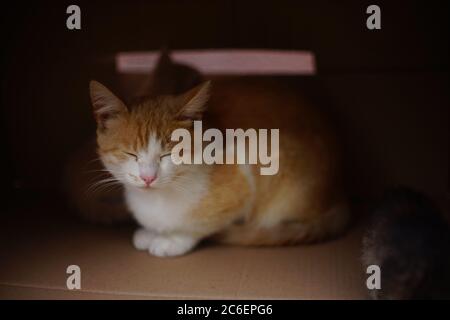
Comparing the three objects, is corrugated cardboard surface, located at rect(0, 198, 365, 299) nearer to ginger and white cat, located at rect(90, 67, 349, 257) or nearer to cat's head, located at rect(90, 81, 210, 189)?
ginger and white cat, located at rect(90, 67, 349, 257)

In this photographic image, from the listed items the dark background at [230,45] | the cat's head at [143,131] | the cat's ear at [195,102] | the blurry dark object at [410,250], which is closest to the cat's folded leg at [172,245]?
the cat's head at [143,131]

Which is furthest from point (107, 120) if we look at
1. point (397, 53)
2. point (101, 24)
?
point (397, 53)

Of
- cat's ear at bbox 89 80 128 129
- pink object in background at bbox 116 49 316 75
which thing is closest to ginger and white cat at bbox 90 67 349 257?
cat's ear at bbox 89 80 128 129

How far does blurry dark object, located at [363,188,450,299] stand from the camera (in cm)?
104

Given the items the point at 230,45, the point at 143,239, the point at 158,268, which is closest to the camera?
the point at 158,268

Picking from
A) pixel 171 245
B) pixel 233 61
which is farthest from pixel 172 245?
pixel 233 61

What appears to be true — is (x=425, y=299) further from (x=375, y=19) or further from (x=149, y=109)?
(x=375, y=19)

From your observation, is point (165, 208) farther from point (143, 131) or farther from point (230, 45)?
point (230, 45)

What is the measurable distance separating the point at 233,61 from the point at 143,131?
69 centimetres

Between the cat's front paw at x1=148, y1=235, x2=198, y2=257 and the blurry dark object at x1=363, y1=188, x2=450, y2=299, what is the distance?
0.48m

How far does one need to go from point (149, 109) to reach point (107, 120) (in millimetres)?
106

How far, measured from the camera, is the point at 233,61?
188 centimetres

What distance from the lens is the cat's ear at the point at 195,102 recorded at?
125 centimetres
